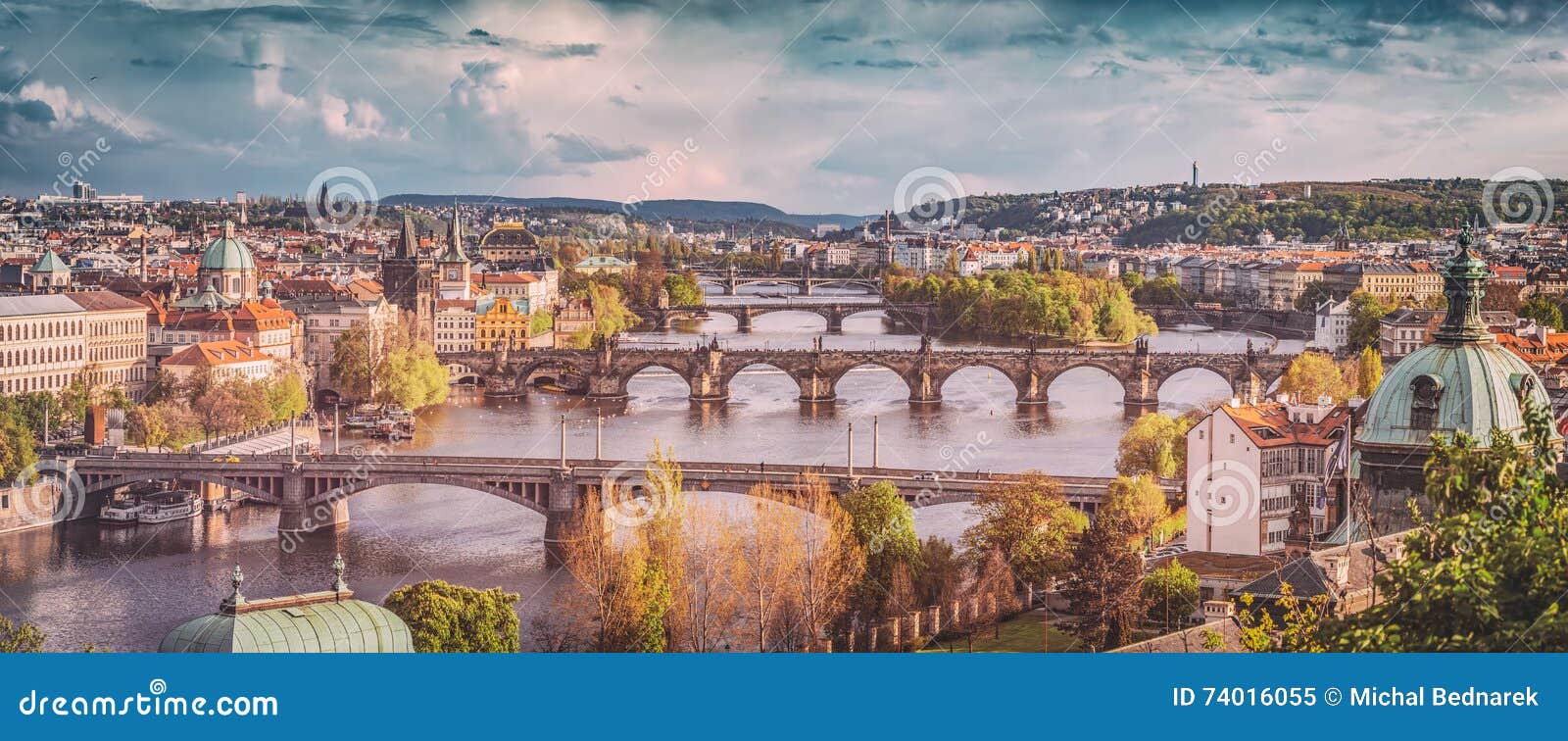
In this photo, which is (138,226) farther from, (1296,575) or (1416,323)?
(1296,575)

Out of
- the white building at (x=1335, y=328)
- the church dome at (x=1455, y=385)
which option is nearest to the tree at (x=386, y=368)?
the white building at (x=1335, y=328)

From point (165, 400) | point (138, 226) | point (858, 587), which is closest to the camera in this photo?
point (858, 587)

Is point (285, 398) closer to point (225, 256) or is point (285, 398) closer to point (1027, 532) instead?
point (225, 256)

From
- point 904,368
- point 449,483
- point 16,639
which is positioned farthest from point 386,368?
point 16,639

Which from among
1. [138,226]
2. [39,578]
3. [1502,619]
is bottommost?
[39,578]

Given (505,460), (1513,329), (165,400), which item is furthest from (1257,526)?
(165,400)
